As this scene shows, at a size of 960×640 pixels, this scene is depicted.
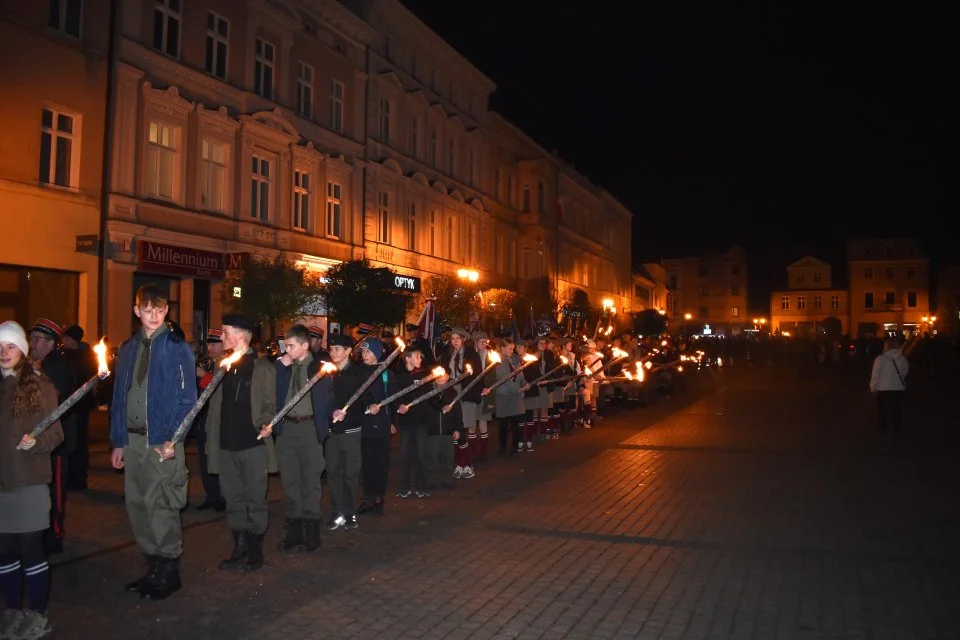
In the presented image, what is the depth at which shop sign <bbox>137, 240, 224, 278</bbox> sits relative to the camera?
21266 mm

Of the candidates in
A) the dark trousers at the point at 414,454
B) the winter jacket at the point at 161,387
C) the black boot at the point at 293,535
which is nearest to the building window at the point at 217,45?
the dark trousers at the point at 414,454

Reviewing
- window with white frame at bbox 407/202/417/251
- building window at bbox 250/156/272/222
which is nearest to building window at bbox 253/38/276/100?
building window at bbox 250/156/272/222

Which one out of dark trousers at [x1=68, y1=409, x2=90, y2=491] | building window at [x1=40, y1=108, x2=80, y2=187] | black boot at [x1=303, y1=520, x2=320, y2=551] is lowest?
black boot at [x1=303, y1=520, x2=320, y2=551]

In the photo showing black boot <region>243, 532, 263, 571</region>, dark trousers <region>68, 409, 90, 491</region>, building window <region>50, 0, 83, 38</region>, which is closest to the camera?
black boot <region>243, 532, 263, 571</region>

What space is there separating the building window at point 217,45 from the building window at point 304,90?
3.62 meters

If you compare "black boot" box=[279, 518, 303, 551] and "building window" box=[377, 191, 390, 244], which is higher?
"building window" box=[377, 191, 390, 244]

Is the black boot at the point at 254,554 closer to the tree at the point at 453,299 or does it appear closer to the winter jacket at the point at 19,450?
the winter jacket at the point at 19,450

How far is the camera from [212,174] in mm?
23938

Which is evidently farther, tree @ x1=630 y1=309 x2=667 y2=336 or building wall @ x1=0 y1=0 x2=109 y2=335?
tree @ x1=630 y1=309 x2=667 y2=336

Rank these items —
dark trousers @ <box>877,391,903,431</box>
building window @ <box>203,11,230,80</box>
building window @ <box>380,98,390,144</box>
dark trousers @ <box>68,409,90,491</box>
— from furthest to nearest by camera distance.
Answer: building window @ <box>380,98,390,144</box>
building window @ <box>203,11,230,80</box>
dark trousers @ <box>877,391,903,431</box>
dark trousers @ <box>68,409,90,491</box>

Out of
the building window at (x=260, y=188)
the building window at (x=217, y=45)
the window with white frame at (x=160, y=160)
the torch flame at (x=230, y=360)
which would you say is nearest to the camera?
the torch flame at (x=230, y=360)

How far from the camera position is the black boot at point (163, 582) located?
6.11 m

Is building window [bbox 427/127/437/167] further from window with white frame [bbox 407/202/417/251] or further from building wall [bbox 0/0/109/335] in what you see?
building wall [bbox 0/0/109/335]

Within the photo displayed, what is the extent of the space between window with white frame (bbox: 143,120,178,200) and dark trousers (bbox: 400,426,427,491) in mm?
14422
